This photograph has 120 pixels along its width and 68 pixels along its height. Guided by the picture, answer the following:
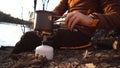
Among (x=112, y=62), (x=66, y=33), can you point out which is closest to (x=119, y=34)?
(x=66, y=33)

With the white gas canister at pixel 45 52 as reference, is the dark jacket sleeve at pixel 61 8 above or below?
above

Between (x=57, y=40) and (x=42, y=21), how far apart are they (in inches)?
27.6

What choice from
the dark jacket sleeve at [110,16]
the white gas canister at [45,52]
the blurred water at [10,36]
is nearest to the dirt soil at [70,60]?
the white gas canister at [45,52]

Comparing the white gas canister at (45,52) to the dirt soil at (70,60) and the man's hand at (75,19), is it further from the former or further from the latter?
the man's hand at (75,19)

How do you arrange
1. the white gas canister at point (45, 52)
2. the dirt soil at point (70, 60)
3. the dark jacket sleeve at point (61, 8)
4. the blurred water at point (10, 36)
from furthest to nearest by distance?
the blurred water at point (10, 36), the dark jacket sleeve at point (61, 8), the white gas canister at point (45, 52), the dirt soil at point (70, 60)

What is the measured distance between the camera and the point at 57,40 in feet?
11.8

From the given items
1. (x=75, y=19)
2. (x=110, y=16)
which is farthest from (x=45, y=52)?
(x=110, y=16)

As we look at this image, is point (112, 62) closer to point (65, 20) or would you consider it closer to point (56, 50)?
point (65, 20)

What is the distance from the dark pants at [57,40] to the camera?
3.51 meters

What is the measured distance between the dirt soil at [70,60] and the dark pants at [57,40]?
12 cm

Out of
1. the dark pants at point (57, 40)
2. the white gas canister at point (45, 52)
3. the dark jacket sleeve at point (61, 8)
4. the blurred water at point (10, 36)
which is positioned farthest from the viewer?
the blurred water at point (10, 36)

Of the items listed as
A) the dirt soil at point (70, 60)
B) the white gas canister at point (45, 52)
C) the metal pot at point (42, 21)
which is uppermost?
the metal pot at point (42, 21)

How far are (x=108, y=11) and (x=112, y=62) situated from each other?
2.25 feet

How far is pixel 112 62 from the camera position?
291cm
